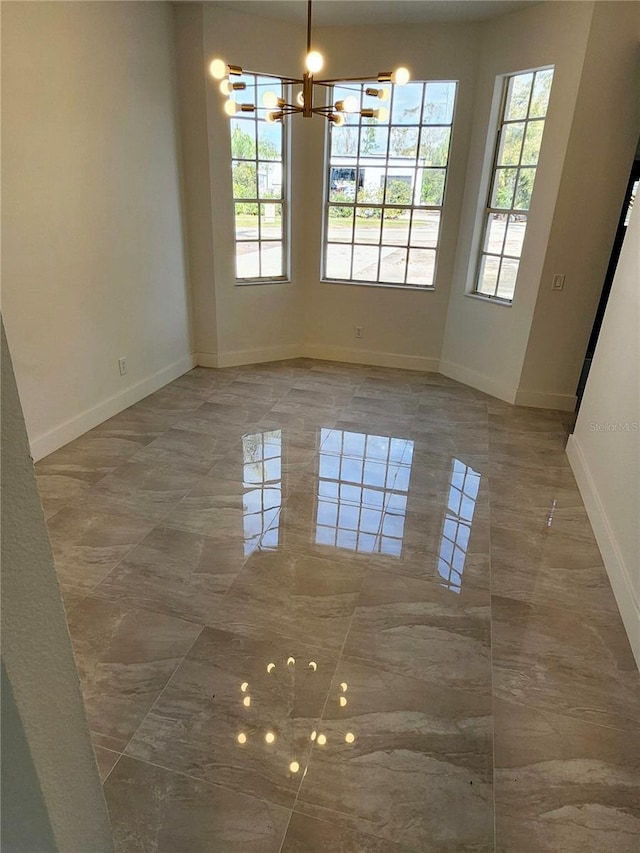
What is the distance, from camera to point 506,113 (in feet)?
13.3

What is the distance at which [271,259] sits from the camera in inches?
194

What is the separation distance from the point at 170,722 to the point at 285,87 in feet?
15.7

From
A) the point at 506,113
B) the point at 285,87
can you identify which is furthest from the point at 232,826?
the point at 285,87

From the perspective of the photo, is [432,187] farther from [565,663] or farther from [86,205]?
[565,663]

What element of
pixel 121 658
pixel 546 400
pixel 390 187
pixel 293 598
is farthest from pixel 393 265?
pixel 121 658

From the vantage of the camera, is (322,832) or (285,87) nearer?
(322,832)

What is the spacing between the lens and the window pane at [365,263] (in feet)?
16.2

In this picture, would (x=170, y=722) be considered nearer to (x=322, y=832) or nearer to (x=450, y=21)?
(x=322, y=832)

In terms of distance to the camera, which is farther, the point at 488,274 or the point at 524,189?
the point at 488,274

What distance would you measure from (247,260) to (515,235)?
234 centimetres

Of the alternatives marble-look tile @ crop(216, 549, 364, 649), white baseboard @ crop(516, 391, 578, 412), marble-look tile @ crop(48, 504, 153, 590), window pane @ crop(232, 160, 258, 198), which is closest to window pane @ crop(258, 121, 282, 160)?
window pane @ crop(232, 160, 258, 198)

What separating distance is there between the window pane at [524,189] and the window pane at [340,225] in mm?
1499

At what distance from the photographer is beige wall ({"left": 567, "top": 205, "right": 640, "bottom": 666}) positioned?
7.31 ft

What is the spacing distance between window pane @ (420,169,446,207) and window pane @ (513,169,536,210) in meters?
0.71
